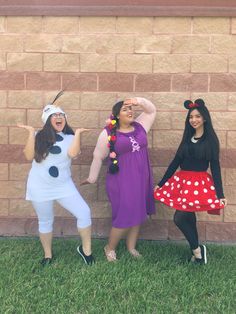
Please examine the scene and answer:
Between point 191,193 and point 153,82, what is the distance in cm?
140

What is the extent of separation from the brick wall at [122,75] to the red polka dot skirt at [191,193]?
0.67 m

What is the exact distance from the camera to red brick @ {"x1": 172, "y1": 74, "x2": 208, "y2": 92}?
200 inches

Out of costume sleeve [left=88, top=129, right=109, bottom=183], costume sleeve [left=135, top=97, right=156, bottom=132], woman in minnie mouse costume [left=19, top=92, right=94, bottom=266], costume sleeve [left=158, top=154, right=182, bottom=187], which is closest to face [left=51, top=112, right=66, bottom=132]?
woman in minnie mouse costume [left=19, top=92, right=94, bottom=266]

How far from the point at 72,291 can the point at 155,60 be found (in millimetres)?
2623

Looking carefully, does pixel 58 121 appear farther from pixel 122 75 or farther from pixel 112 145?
pixel 122 75

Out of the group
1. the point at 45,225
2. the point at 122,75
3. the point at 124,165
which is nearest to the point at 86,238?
the point at 45,225

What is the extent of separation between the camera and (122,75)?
16.8ft

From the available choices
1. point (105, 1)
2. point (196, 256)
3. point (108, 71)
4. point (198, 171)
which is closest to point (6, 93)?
point (108, 71)

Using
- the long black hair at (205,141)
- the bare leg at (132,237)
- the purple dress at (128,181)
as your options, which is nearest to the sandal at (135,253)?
the bare leg at (132,237)

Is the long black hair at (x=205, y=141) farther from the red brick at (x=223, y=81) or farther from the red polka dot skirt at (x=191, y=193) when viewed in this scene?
the red brick at (x=223, y=81)

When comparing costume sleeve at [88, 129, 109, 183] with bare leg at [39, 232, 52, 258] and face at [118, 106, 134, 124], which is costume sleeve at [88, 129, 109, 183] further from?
bare leg at [39, 232, 52, 258]

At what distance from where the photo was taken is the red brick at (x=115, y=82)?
5.11 metres

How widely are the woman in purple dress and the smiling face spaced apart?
1.34 feet

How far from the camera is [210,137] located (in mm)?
4422
